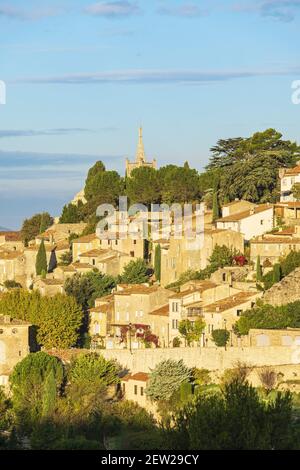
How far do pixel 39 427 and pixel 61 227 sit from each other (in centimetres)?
2682

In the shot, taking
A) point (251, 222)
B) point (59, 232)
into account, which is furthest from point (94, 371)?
point (59, 232)

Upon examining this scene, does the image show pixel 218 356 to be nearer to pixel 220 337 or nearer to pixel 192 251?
pixel 220 337

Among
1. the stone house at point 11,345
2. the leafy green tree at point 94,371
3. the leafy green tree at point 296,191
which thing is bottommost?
the leafy green tree at point 94,371

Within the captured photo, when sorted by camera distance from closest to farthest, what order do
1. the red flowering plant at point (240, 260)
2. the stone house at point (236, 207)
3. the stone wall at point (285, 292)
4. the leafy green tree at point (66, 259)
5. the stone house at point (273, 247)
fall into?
the stone wall at point (285, 292) < the stone house at point (273, 247) < the red flowering plant at point (240, 260) < the stone house at point (236, 207) < the leafy green tree at point (66, 259)

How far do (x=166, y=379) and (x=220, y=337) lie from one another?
359cm

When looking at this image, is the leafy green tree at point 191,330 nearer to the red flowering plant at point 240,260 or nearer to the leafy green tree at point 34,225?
the red flowering plant at point 240,260

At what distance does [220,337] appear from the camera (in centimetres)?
5338

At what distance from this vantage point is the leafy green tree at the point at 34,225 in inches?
3000

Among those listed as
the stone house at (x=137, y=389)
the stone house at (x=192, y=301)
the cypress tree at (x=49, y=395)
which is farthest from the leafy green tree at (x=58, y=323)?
the cypress tree at (x=49, y=395)

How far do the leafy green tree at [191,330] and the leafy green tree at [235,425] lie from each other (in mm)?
12125

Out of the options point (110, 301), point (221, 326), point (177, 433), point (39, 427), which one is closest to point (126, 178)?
point (110, 301)

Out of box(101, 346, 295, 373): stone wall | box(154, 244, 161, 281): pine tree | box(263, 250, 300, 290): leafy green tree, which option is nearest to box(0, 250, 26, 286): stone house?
box(154, 244, 161, 281): pine tree

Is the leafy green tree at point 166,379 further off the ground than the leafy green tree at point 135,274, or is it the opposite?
the leafy green tree at point 135,274
